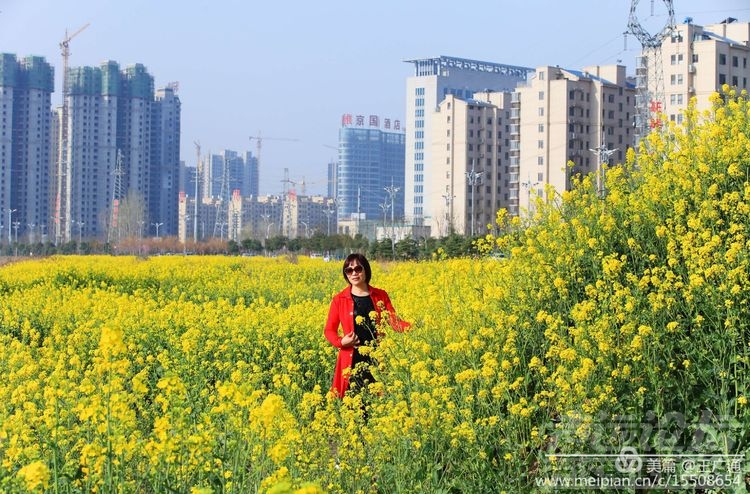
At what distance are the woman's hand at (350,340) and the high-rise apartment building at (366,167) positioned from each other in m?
153

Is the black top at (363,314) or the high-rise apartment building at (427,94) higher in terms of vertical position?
A: the high-rise apartment building at (427,94)

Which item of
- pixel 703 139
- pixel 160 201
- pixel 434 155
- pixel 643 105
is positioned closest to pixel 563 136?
pixel 643 105

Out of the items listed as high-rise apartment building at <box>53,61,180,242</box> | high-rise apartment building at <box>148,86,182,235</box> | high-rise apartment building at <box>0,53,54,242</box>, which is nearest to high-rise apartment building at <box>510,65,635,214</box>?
high-rise apartment building at <box>53,61,180,242</box>

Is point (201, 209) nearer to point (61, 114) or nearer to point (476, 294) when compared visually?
point (61, 114)

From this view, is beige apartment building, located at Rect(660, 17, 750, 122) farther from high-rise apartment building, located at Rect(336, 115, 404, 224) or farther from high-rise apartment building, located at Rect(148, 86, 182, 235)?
high-rise apartment building, located at Rect(336, 115, 404, 224)

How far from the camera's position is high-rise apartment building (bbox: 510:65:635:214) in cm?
6831

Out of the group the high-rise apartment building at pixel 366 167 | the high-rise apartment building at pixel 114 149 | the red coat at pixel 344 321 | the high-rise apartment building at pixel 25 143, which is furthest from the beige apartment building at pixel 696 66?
the high-rise apartment building at pixel 366 167

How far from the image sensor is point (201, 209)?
144m

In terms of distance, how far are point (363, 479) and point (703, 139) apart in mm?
3369

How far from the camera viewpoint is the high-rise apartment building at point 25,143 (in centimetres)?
11700

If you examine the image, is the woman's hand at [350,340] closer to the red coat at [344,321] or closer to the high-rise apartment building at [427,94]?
the red coat at [344,321]

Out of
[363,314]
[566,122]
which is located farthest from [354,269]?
[566,122]

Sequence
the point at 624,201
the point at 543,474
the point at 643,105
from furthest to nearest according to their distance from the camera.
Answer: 1. the point at 643,105
2. the point at 624,201
3. the point at 543,474

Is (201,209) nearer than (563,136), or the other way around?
(563,136)
